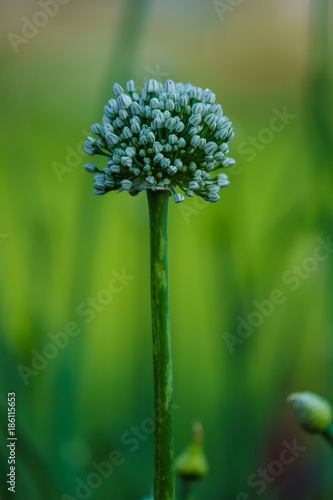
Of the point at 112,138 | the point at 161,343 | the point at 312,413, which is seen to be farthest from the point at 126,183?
the point at 312,413

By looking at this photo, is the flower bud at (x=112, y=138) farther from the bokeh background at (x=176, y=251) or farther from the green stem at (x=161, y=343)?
the bokeh background at (x=176, y=251)

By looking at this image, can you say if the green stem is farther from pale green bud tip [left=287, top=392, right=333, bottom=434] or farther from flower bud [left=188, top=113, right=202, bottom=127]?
pale green bud tip [left=287, top=392, right=333, bottom=434]

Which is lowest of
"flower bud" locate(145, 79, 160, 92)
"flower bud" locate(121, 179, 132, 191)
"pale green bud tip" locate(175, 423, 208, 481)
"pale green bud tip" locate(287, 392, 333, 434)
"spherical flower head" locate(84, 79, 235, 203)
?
"pale green bud tip" locate(175, 423, 208, 481)

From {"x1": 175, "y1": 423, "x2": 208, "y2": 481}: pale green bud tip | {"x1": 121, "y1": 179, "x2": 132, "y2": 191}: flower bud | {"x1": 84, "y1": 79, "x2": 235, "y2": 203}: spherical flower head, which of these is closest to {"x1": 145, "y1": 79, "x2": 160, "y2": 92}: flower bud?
{"x1": 84, "y1": 79, "x2": 235, "y2": 203}: spherical flower head

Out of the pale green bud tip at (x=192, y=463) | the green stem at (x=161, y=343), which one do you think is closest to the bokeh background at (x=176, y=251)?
the pale green bud tip at (x=192, y=463)

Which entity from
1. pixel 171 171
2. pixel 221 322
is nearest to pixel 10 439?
pixel 221 322
